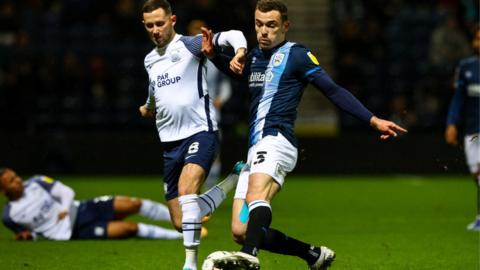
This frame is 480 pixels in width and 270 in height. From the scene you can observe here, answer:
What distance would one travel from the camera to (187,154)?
7.48 meters

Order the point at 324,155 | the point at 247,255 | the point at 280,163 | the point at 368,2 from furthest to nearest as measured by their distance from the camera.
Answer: the point at 368,2 < the point at 324,155 < the point at 280,163 < the point at 247,255

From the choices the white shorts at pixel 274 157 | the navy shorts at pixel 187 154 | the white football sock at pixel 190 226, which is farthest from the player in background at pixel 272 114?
the navy shorts at pixel 187 154

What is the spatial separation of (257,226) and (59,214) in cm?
414

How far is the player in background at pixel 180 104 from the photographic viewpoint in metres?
7.55

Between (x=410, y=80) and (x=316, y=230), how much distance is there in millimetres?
9208

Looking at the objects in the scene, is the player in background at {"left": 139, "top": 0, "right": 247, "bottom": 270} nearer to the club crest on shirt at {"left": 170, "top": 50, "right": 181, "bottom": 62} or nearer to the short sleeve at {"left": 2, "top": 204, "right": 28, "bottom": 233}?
the club crest on shirt at {"left": 170, "top": 50, "right": 181, "bottom": 62}

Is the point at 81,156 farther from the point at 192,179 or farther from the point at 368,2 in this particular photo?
the point at 192,179

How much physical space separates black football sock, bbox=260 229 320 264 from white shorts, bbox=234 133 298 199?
37 cm

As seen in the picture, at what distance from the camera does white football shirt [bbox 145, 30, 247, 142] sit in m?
7.60

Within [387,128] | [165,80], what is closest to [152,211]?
[165,80]

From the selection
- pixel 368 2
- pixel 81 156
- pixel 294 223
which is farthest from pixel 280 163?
pixel 368 2

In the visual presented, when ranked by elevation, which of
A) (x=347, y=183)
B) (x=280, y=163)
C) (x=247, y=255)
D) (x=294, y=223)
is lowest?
(x=347, y=183)

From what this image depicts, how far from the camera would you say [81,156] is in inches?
728

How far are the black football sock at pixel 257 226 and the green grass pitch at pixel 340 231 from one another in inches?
60.3
